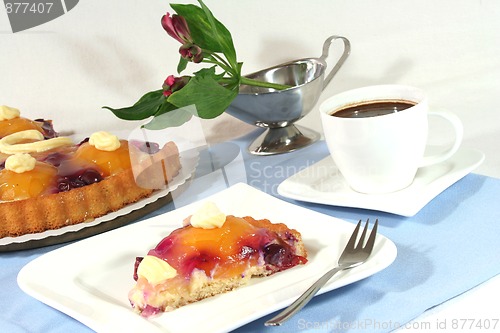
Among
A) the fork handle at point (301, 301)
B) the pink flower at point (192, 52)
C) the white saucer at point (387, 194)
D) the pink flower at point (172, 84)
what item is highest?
the pink flower at point (192, 52)

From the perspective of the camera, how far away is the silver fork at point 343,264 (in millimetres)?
1107

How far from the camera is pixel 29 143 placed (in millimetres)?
1890

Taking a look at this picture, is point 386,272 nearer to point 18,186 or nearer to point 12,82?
point 18,186

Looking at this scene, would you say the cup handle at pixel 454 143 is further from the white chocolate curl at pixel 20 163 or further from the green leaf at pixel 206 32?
the white chocolate curl at pixel 20 163

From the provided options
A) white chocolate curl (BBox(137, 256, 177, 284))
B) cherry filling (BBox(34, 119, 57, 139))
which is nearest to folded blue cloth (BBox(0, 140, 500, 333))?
white chocolate curl (BBox(137, 256, 177, 284))

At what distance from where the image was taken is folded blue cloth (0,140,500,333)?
119 cm

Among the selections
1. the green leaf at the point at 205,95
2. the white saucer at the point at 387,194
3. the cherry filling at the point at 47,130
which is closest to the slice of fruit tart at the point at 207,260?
the white saucer at the point at 387,194

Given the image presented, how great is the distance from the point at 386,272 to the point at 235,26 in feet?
4.94

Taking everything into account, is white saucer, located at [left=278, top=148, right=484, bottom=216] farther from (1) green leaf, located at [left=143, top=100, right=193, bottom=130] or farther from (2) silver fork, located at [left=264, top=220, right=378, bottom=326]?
(1) green leaf, located at [left=143, top=100, right=193, bottom=130]

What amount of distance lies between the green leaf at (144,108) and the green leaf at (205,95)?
3.1 inches

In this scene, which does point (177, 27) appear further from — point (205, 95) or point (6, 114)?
point (6, 114)

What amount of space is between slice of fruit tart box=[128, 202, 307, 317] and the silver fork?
0.08 metres

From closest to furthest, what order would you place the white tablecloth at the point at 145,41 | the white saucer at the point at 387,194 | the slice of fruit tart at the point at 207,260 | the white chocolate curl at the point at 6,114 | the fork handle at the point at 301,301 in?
the fork handle at the point at 301,301 → the slice of fruit tart at the point at 207,260 → the white saucer at the point at 387,194 → the white chocolate curl at the point at 6,114 → the white tablecloth at the point at 145,41

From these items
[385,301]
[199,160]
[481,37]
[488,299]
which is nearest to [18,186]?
[199,160]
